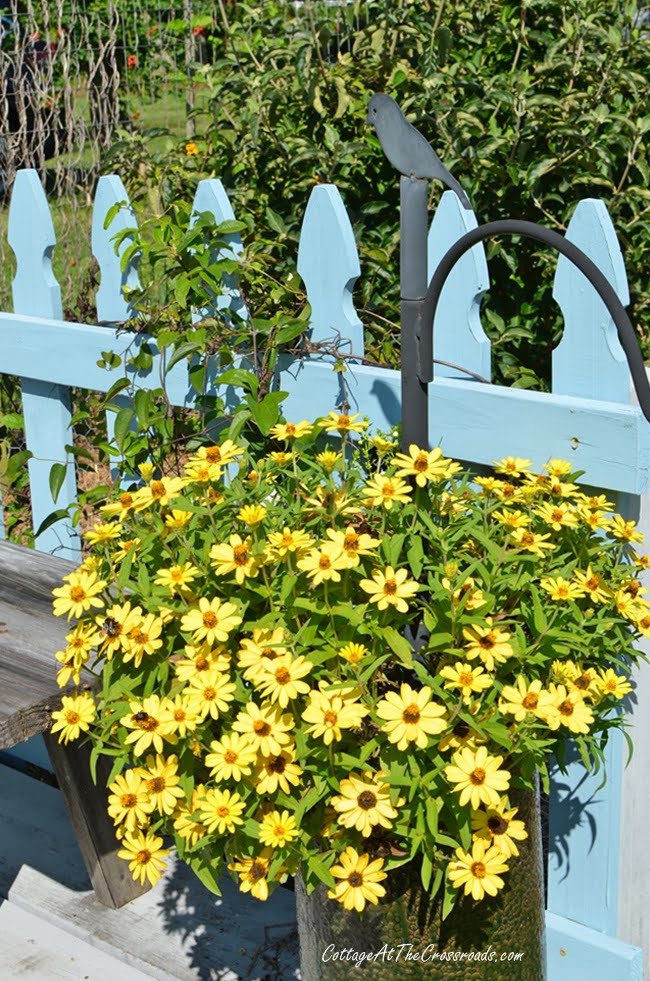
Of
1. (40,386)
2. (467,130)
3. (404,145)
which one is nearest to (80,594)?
(404,145)

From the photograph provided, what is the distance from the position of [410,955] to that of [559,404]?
0.81 meters

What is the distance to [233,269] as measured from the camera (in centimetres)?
221

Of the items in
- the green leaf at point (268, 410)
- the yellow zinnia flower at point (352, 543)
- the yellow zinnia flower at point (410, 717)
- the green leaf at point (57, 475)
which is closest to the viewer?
the yellow zinnia flower at point (410, 717)

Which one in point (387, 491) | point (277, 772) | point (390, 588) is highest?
point (387, 491)

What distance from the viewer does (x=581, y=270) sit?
160cm

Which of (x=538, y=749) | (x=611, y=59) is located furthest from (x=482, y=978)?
(x=611, y=59)

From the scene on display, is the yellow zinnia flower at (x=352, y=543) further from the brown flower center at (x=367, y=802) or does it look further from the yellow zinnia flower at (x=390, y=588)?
the brown flower center at (x=367, y=802)

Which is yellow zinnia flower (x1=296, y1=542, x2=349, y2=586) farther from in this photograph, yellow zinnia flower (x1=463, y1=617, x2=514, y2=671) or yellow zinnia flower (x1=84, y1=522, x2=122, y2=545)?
yellow zinnia flower (x1=84, y1=522, x2=122, y2=545)

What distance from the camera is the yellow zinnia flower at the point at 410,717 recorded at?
4.70 ft

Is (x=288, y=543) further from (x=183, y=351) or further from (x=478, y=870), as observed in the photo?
(x=183, y=351)

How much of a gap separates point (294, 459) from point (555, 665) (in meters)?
0.49

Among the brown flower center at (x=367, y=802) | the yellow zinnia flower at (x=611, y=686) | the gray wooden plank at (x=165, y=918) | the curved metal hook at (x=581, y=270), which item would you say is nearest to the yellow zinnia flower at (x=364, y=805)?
the brown flower center at (x=367, y=802)

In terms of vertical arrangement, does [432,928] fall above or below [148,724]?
below

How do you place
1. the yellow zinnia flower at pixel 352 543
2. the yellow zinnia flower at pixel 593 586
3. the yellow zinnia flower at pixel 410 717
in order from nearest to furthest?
the yellow zinnia flower at pixel 410 717 → the yellow zinnia flower at pixel 352 543 → the yellow zinnia flower at pixel 593 586
